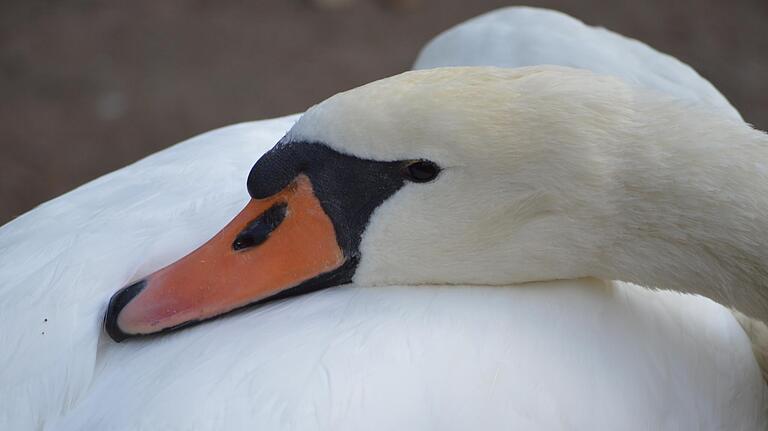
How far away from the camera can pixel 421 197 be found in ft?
5.51

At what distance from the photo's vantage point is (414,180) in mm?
1664

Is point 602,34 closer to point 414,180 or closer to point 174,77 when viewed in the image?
point 414,180

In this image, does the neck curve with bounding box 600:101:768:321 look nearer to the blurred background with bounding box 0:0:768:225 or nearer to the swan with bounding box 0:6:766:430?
the swan with bounding box 0:6:766:430

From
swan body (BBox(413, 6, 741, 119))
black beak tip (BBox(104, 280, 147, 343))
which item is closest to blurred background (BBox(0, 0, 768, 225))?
swan body (BBox(413, 6, 741, 119))

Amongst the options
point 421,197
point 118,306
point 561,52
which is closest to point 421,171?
point 421,197

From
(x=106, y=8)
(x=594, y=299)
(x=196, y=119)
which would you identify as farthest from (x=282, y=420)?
(x=106, y=8)

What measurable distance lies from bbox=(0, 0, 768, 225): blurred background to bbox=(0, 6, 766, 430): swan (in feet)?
10.4

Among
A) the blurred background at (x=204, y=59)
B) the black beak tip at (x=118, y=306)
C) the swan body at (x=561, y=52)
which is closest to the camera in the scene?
the black beak tip at (x=118, y=306)

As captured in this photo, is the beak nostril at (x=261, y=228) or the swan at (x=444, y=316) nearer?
the swan at (x=444, y=316)

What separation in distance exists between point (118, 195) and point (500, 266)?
0.85 meters

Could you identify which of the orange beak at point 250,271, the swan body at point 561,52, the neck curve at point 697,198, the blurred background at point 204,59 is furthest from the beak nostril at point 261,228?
the blurred background at point 204,59

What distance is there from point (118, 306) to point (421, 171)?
56 cm

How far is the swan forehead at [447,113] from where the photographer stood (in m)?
1.61

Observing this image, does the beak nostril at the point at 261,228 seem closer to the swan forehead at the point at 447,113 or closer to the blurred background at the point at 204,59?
the swan forehead at the point at 447,113
